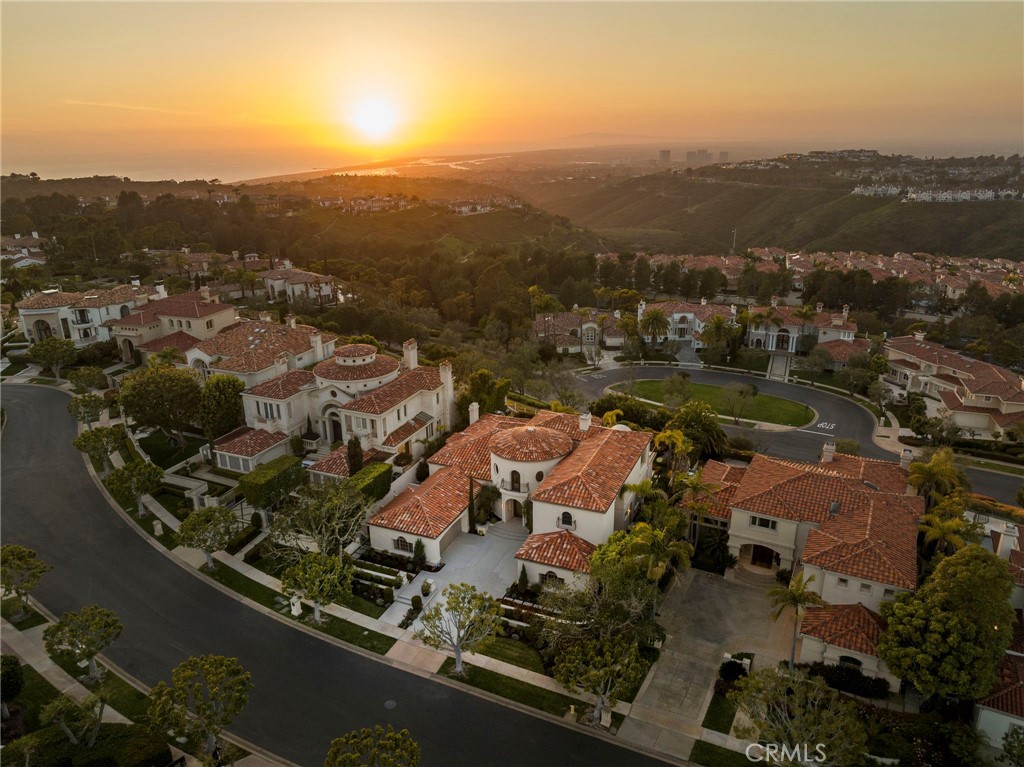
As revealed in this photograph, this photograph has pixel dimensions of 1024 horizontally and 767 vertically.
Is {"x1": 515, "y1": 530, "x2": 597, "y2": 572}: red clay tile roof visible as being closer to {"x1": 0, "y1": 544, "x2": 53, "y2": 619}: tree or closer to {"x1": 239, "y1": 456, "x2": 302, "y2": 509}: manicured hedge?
{"x1": 239, "y1": 456, "x2": 302, "y2": 509}: manicured hedge

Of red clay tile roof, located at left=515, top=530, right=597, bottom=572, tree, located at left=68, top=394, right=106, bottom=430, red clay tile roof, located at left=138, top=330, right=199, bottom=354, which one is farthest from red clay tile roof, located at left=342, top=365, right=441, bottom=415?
red clay tile roof, located at left=138, top=330, right=199, bottom=354

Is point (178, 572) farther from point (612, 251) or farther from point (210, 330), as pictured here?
point (612, 251)

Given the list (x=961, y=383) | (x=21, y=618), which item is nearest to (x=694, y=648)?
(x=21, y=618)

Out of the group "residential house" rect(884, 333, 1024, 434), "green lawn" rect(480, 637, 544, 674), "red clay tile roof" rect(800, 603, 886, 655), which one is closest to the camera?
"red clay tile roof" rect(800, 603, 886, 655)

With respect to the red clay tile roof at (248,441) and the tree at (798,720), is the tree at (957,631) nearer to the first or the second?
the tree at (798,720)

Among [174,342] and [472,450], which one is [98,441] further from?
[472,450]

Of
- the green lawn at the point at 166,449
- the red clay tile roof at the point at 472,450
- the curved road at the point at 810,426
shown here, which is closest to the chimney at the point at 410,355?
the red clay tile roof at the point at 472,450

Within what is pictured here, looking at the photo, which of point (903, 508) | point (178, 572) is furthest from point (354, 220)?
point (903, 508)
